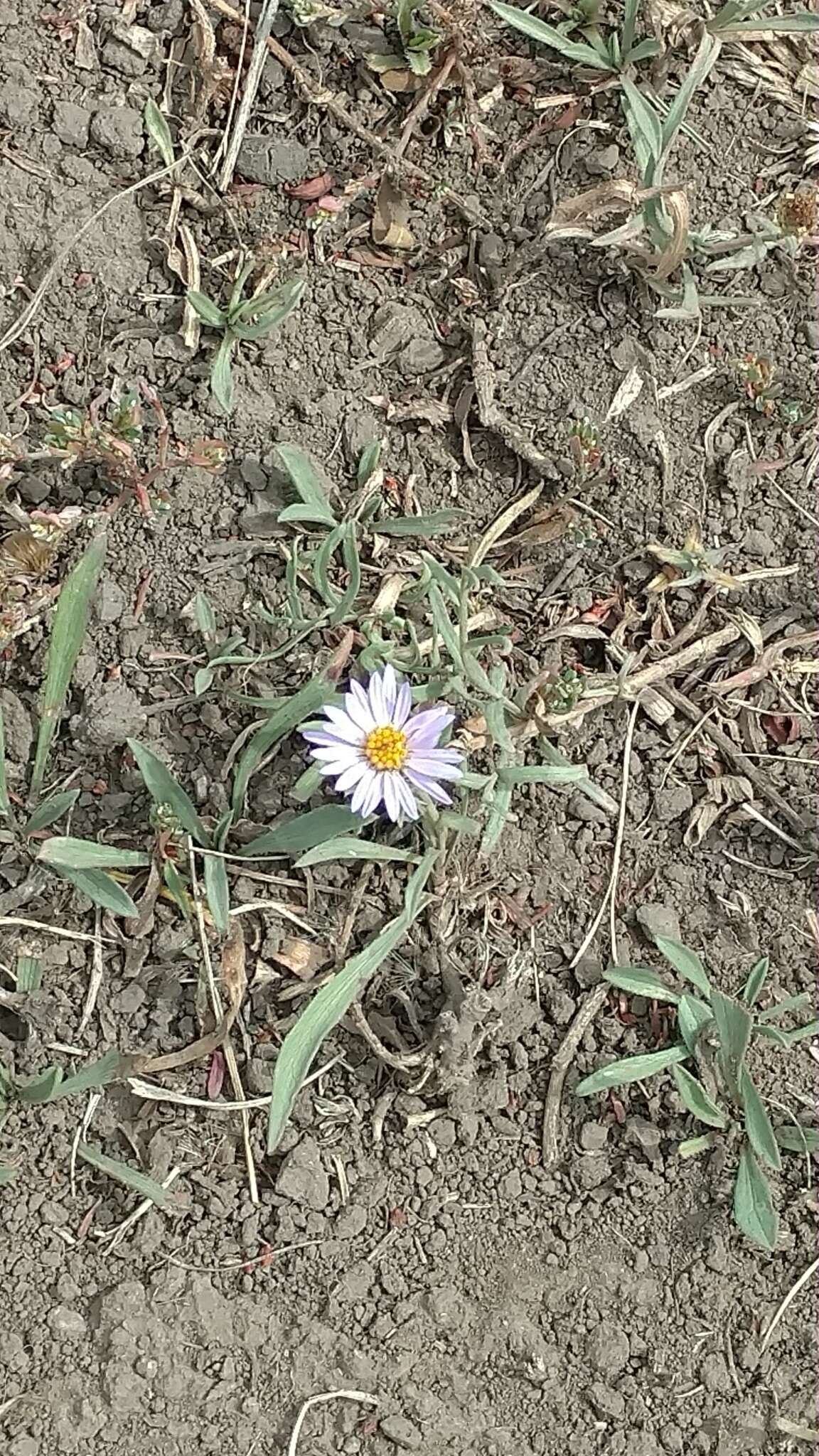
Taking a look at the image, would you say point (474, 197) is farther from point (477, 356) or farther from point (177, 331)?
point (177, 331)

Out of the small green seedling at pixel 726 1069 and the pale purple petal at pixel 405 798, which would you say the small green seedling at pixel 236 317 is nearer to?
the pale purple petal at pixel 405 798

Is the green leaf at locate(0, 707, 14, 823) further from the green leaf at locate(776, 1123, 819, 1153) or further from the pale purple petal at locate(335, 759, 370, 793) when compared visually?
the green leaf at locate(776, 1123, 819, 1153)

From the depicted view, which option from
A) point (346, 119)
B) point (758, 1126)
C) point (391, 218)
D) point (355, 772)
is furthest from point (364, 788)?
point (346, 119)

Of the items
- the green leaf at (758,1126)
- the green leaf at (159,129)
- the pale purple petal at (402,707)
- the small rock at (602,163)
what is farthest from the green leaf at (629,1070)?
the green leaf at (159,129)

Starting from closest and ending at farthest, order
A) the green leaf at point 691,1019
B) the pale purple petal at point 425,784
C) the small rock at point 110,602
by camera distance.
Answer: the pale purple petal at point 425,784
the green leaf at point 691,1019
the small rock at point 110,602

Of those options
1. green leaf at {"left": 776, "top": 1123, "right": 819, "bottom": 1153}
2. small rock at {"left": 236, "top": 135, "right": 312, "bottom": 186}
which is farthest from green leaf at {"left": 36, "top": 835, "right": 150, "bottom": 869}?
small rock at {"left": 236, "top": 135, "right": 312, "bottom": 186}

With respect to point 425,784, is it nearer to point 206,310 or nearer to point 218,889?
point 218,889
